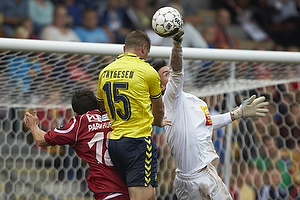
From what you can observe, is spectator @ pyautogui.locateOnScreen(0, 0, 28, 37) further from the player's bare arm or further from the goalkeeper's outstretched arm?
the goalkeeper's outstretched arm

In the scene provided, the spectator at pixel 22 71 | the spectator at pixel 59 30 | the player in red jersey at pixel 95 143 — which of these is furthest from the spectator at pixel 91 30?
the player in red jersey at pixel 95 143

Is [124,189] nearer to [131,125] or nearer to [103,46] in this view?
[131,125]

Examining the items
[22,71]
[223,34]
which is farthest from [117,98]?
[223,34]

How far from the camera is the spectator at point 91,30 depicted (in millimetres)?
8367

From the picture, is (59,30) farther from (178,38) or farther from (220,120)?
(178,38)

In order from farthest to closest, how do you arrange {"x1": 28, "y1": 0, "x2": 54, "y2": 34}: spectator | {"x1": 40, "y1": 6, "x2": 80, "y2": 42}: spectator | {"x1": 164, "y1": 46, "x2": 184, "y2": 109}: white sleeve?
{"x1": 28, "y1": 0, "x2": 54, "y2": 34}: spectator < {"x1": 40, "y1": 6, "x2": 80, "y2": 42}: spectator < {"x1": 164, "y1": 46, "x2": 184, "y2": 109}: white sleeve

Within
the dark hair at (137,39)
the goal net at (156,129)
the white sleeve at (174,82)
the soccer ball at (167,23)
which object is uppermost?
the soccer ball at (167,23)

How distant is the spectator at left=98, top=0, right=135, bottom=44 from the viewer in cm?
895

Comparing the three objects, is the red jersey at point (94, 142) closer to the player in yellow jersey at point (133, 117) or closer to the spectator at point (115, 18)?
the player in yellow jersey at point (133, 117)

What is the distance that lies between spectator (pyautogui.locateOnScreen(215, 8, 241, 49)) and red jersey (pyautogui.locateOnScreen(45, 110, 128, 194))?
6.01 m

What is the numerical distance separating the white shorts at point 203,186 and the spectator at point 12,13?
14.0 feet

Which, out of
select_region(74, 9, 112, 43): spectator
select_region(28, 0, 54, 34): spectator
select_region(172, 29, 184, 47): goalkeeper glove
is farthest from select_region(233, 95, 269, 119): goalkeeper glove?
select_region(28, 0, 54, 34): spectator

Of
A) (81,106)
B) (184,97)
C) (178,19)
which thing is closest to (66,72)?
(81,106)

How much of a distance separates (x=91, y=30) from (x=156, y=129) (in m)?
2.68
